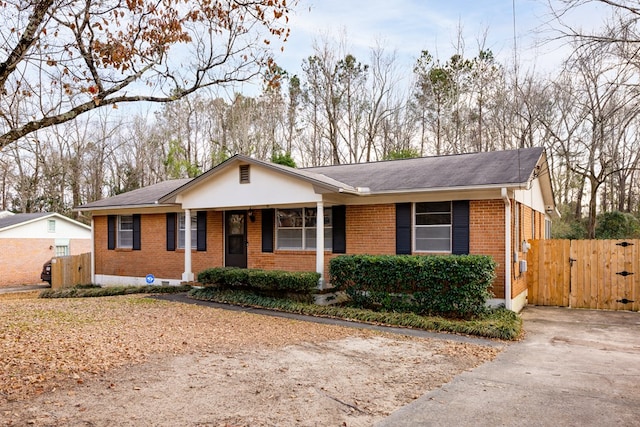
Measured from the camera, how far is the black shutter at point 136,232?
17.1 m

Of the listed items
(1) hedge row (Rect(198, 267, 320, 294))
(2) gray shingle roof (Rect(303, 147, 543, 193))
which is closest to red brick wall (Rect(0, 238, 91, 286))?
(1) hedge row (Rect(198, 267, 320, 294))

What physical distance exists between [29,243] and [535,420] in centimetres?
2521

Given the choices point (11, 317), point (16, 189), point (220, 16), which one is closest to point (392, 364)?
point (220, 16)

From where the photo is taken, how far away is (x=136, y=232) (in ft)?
56.3

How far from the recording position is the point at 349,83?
2975 cm

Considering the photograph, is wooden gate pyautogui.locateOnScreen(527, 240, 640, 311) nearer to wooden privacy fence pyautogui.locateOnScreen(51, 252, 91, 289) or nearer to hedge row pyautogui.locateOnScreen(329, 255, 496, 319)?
hedge row pyautogui.locateOnScreen(329, 255, 496, 319)

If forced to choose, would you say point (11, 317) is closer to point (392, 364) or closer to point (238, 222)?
point (238, 222)

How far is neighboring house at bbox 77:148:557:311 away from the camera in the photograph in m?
10.9

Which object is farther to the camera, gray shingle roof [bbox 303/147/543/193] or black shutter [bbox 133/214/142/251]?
black shutter [bbox 133/214/142/251]

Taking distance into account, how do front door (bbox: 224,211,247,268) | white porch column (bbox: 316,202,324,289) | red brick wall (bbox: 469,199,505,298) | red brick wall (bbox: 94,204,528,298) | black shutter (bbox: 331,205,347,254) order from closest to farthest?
red brick wall (bbox: 469,199,505,298) < red brick wall (bbox: 94,204,528,298) < white porch column (bbox: 316,202,324,289) < black shutter (bbox: 331,205,347,254) < front door (bbox: 224,211,247,268)

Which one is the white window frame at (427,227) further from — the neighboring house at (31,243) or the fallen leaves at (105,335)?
the neighboring house at (31,243)

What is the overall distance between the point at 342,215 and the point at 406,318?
13.0ft

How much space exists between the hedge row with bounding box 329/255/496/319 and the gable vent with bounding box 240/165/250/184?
3677 mm

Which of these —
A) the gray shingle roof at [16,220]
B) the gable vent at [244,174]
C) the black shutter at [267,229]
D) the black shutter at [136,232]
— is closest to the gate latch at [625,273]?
the black shutter at [267,229]
